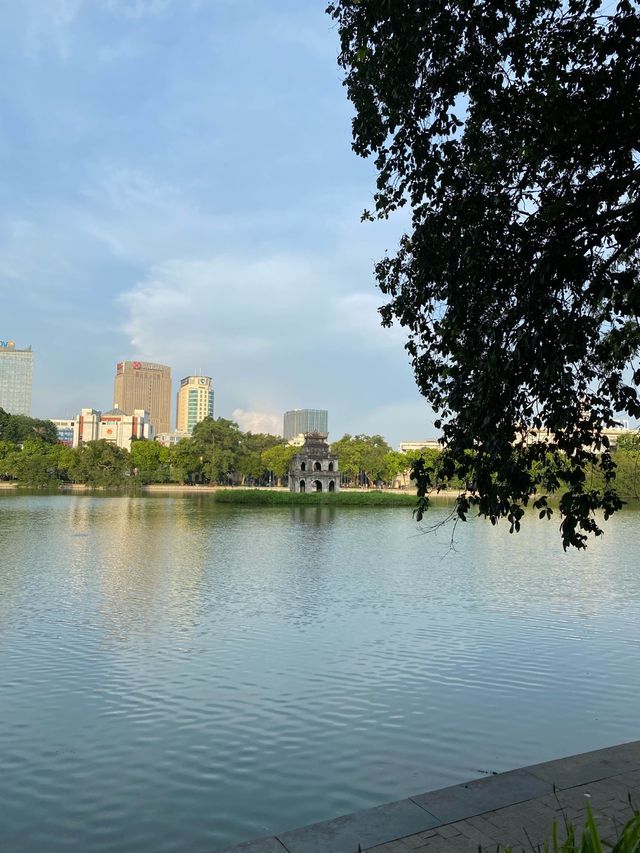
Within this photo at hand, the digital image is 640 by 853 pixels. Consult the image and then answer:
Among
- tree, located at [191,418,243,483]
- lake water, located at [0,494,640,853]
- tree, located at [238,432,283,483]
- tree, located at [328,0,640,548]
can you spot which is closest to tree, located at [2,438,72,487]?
tree, located at [191,418,243,483]

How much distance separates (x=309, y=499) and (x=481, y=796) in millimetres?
64036

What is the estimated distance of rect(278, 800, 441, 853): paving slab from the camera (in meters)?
4.68

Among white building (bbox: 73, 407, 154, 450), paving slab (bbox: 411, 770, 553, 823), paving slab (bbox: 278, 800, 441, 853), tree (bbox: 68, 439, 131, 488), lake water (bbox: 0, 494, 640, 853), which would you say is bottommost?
lake water (bbox: 0, 494, 640, 853)

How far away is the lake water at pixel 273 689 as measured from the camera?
670cm

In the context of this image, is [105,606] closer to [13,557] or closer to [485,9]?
[13,557]

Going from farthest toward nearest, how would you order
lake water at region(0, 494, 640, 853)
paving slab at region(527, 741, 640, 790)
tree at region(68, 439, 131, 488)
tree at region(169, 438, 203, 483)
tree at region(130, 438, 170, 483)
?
tree at region(130, 438, 170, 483) → tree at region(169, 438, 203, 483) → tree at region(68, 439, 131, 488) → lake water at region(0, 494, 640, 853) → paving slab at region(527, 741, 640, 790)

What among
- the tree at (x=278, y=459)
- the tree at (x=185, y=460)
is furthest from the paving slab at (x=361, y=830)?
the tree at (x=185, y=460)

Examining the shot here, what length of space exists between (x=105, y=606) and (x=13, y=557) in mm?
9470

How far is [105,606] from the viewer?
50.9 ft

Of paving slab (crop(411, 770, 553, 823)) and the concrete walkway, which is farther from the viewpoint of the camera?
paving slab (crop(411, 770, 553, 823))

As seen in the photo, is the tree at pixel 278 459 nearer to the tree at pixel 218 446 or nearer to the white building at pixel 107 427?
the tree at pixel 218 446

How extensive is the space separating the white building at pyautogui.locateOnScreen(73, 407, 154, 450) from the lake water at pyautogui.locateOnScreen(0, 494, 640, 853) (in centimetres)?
16271

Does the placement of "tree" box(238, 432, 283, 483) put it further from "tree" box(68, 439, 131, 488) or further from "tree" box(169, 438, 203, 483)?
"tree" box(68, 439, 131, 488)

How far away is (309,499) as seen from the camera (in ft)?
227
